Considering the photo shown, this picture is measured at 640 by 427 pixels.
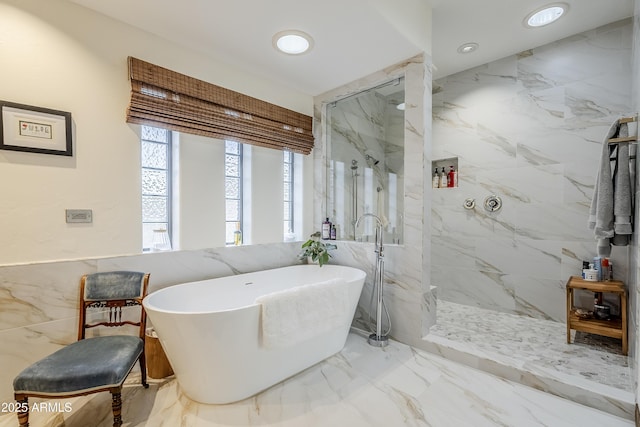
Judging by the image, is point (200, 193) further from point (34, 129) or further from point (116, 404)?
point (116, 404)

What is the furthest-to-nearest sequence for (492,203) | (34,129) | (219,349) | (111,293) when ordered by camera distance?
(492,203), (111,293), (34,129), (219,349)

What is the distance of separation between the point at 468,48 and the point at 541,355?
112 inches

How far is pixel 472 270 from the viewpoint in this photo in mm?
3338

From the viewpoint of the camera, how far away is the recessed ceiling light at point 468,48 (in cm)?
285

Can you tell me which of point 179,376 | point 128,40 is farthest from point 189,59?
point 179,376

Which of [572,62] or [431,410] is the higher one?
[572,62]

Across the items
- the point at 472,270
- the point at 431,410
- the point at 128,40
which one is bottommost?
the point at 431,410

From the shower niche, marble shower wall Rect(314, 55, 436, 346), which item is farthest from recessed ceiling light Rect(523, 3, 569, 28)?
the shower niche

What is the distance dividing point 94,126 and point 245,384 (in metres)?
1.99

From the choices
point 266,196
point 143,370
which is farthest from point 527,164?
point 143,370

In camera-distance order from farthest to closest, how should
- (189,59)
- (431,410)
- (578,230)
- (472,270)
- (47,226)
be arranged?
1. (472,270)
2. (578,230)
3. (189,59)
4. (47,226)
5. (431,410)

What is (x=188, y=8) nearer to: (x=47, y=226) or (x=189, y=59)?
(x=189, y=59)

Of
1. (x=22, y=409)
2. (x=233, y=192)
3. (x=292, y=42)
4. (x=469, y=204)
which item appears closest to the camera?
(x=22, y=409)

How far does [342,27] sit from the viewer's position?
6.88ft
